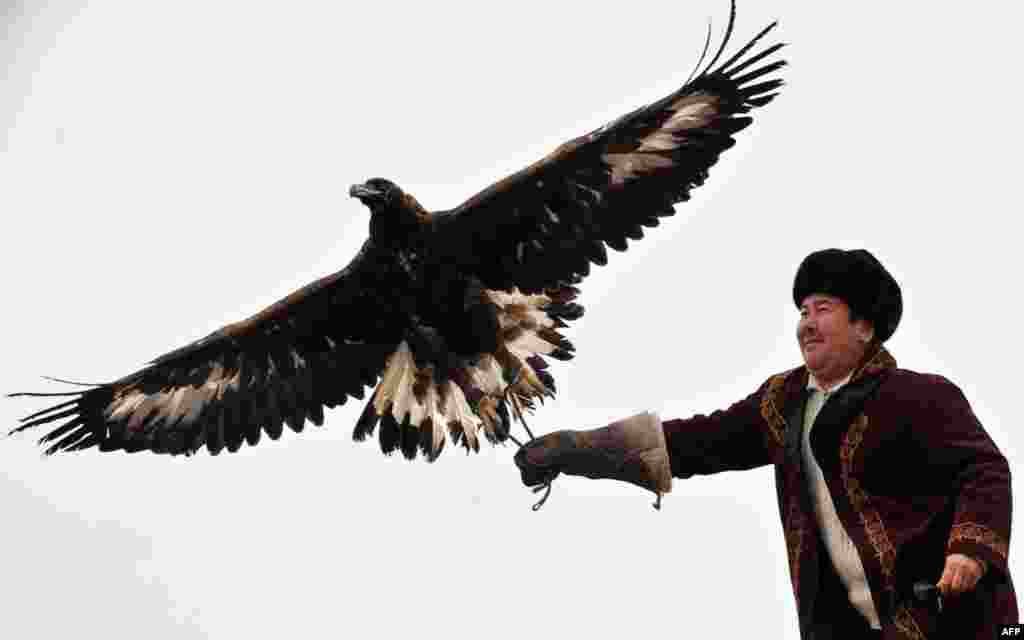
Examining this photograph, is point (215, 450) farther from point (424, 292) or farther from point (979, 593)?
point (979, 593)

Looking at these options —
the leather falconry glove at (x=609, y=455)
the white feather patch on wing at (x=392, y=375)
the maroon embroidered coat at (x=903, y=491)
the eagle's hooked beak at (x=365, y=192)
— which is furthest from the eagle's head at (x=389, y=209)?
the maroon embroidered coat at (x=903, y=491)

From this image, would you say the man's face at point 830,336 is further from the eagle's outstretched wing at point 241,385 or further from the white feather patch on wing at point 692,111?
the eagle's outstretched wing at point 241,385

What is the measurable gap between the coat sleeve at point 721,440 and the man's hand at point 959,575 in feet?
2.77

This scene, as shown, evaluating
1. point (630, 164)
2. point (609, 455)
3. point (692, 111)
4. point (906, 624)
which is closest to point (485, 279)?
point (630, 164)

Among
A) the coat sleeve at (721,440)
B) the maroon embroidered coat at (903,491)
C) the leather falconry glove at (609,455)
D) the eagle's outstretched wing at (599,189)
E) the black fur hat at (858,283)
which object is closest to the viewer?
the maroon embroidered coat at (903,491)

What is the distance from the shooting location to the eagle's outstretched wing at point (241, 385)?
7105 millimetres

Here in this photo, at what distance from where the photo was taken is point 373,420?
22.7 ft

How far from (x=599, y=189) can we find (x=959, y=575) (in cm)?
296

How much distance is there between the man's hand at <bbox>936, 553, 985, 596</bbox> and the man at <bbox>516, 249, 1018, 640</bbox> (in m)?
0.02

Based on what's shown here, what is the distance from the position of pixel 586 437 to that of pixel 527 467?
0.64 feet

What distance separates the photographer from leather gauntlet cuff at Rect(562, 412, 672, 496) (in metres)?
5.03

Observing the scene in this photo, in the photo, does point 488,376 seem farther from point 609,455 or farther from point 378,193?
point 609,455

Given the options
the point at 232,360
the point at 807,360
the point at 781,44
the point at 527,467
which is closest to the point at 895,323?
the point at 807,360

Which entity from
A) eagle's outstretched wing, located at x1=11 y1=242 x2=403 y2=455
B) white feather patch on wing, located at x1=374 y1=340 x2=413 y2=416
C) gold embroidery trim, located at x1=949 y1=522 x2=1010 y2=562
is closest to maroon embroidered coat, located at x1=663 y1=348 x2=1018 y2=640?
gold embroidery trim, located at x1=949 y1=522 x2=1010 y2=562
